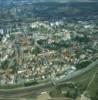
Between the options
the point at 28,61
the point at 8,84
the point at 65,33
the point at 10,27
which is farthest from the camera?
the point at 10,27

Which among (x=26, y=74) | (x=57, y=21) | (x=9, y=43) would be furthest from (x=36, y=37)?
(x=26, y=74)

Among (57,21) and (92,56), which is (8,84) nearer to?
(92,56)

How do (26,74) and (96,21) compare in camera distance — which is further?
(96,21)

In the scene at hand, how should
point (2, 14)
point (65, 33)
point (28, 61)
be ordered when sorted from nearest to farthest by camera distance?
1. point (28, 61)
2. point (65, 33)
3. point (2, 14)

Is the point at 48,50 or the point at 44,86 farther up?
the point at 48,50

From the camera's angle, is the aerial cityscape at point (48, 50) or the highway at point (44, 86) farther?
the aerial cityscape at point (48, 50)

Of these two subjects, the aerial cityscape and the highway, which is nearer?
the highway

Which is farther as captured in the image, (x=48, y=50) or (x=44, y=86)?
(x=48, y=50)
